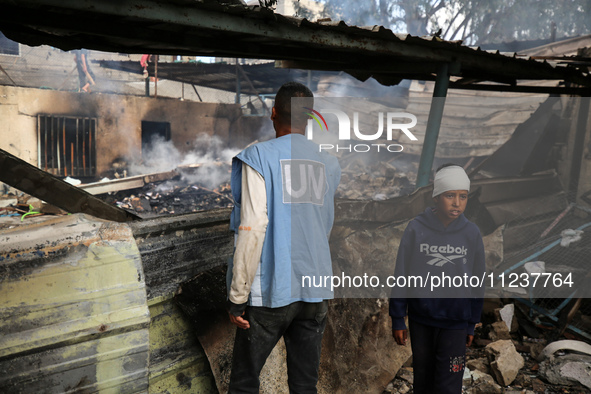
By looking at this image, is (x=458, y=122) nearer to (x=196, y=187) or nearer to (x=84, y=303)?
(x=196, y=187)

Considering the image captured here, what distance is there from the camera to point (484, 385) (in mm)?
3619

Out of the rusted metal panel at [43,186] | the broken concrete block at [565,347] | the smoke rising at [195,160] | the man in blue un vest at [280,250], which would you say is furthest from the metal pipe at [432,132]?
the smoke rising at [195,160]

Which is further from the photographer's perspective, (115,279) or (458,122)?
(458,122)

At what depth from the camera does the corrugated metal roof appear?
8.84 feet

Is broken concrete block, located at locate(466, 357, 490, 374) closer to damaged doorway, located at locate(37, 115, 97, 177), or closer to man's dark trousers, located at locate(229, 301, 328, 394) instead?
man's dark trousers, located at locate(229, 301, 328, 394)

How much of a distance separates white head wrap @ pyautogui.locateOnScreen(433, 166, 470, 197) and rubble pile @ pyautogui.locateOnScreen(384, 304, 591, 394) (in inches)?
78.0

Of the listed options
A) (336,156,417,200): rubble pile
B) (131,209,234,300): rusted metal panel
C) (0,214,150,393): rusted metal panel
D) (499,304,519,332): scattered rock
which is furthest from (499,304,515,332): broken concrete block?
(336,156,417,200): rubble pile

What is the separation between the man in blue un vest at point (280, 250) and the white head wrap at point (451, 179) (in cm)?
82

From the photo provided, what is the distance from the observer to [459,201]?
261cm

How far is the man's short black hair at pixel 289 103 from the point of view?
7.30ft

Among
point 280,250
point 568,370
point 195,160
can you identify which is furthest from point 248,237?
point 195,160

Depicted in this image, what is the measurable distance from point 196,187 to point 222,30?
355 inches

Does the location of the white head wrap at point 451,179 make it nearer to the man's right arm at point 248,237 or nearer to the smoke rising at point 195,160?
the man's right arm at point 248,237

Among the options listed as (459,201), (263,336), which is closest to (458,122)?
(459,201)
